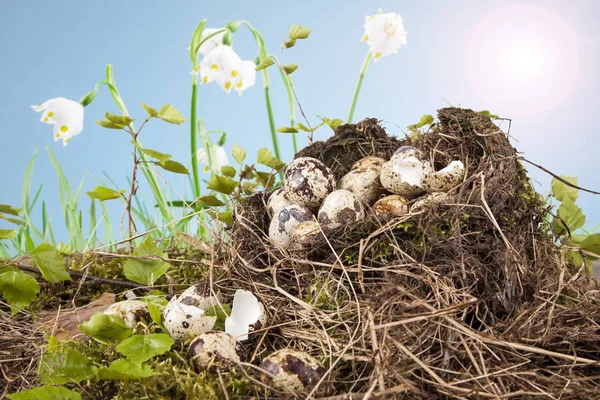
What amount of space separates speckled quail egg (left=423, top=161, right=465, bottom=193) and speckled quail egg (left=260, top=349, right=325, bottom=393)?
2.63ft

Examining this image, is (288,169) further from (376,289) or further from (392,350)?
(392,350)

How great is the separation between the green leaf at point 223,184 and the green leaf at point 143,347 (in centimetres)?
91

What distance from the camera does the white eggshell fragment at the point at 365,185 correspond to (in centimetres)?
210

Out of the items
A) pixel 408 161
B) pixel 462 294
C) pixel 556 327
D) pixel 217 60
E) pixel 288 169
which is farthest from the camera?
pixel 217 60

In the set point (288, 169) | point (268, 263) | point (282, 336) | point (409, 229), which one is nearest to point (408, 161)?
point (409, 229)

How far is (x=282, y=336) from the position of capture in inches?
67.8

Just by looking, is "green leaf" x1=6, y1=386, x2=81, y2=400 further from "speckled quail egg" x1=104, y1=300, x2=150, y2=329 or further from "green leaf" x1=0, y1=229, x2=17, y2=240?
"green leaf" x1=0, y1=229, x2=17, y2=240

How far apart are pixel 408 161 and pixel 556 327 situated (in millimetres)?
676

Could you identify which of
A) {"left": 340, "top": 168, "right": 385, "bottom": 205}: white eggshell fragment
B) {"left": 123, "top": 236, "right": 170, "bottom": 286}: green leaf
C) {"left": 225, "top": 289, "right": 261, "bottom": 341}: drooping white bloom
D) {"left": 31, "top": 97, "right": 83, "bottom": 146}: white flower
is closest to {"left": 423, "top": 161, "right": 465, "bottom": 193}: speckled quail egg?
{"left": 340, "top": 168, "right": 385, "bottom": 205}: white eggshell fragment

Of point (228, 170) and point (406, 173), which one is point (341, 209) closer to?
point (406, 173)

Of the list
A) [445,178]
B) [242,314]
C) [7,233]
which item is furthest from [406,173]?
[7,233]

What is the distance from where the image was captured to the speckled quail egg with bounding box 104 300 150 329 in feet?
5.95

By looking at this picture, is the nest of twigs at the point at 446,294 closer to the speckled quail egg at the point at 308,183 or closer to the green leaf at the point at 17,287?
the speckled quail egg at the point at 308,183

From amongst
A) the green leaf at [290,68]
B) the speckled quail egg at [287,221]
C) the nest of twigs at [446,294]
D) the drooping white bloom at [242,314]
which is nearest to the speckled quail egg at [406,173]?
the nest of twigs at [446,294]
